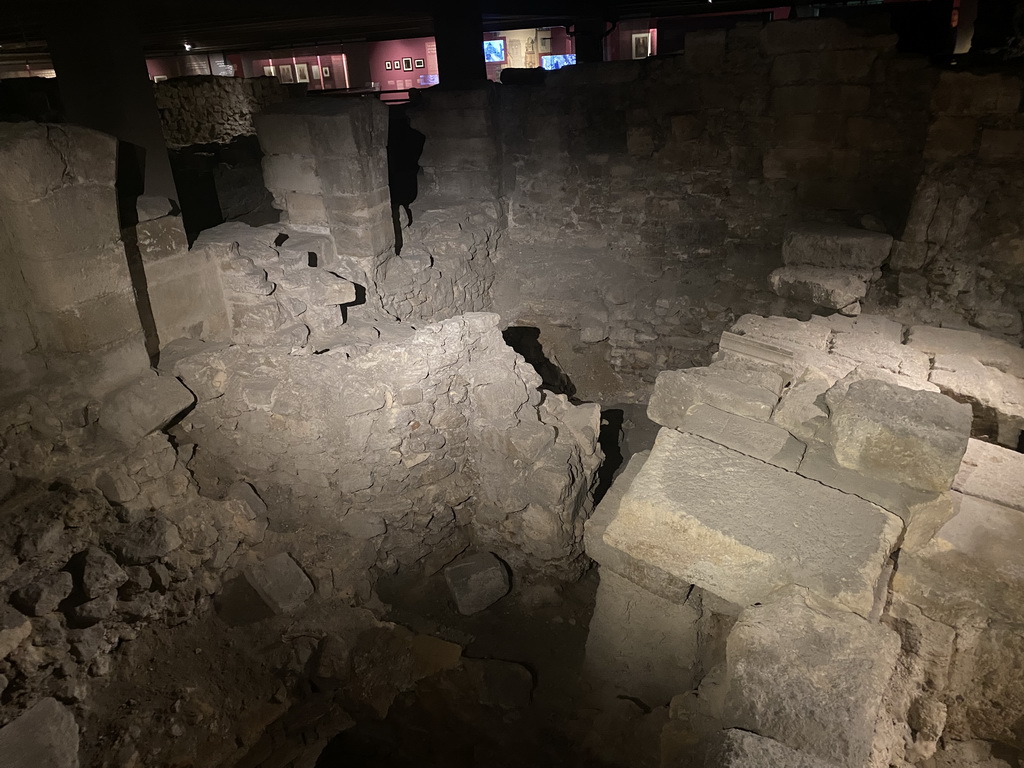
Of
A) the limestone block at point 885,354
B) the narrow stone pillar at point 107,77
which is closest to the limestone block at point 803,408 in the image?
the limestone block at point 885,354

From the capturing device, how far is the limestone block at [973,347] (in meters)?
4.04

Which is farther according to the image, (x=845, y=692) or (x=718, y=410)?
(x=718, y=410)

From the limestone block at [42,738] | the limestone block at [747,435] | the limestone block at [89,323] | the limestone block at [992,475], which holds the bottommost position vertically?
the limestone block at [42,738]

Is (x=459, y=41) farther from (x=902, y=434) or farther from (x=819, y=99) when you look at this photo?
(x=902, y=434)

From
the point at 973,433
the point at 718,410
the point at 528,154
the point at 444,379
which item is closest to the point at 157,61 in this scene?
the point at 528,154

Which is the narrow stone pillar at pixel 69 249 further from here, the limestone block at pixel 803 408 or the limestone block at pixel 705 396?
the limestone block at pixel 803 408

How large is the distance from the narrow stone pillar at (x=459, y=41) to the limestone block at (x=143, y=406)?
5.59m

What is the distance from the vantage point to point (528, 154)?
25.3 ft

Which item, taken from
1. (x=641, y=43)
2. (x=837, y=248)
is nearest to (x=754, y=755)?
Result: (x=837, y=248)

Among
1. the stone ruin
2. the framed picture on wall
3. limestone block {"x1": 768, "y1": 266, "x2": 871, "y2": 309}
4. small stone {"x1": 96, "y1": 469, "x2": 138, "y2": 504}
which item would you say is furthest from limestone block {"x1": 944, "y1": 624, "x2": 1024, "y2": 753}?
the framed picture on wall

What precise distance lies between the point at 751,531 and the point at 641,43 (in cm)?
1057

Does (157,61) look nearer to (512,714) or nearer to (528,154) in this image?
(528,154)

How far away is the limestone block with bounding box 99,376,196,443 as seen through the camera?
3.98 m

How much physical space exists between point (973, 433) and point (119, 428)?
518 centimetres
